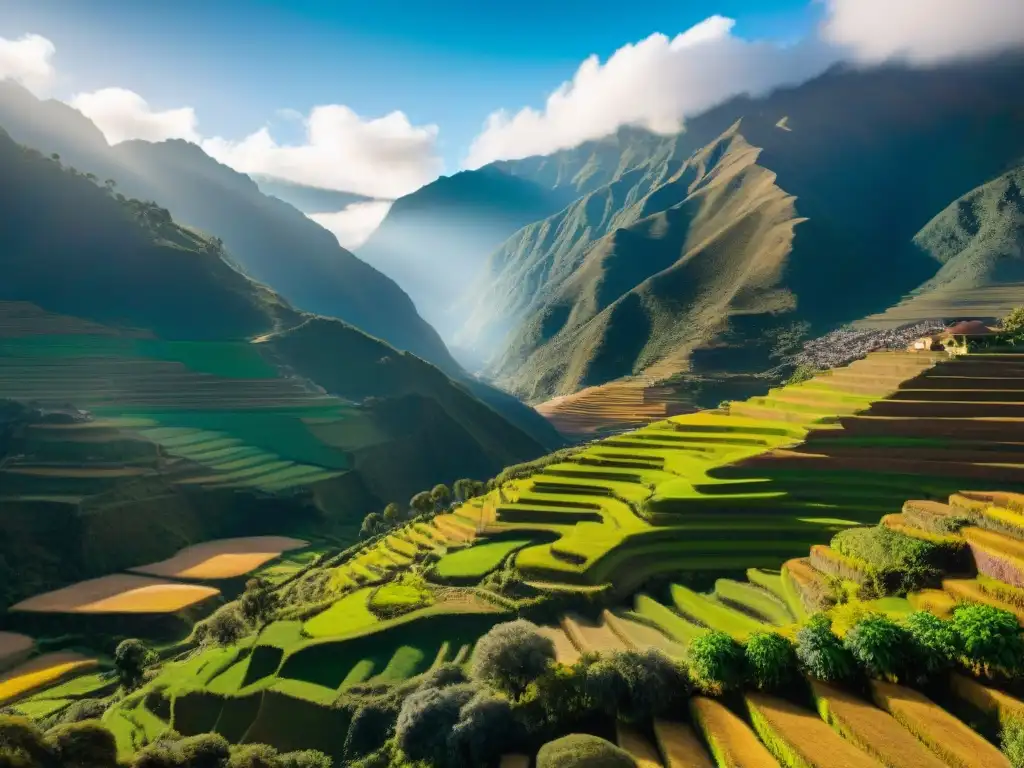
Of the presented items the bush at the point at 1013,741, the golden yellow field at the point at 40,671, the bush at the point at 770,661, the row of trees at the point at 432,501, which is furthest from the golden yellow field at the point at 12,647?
the bush at the point at 1013,741

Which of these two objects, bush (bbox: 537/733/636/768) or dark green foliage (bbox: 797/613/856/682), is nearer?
bush (bbox: 537/733/636/768)

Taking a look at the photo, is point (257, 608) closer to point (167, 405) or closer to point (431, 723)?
point (431, 723)

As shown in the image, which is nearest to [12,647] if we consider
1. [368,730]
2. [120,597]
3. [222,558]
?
[120,597]

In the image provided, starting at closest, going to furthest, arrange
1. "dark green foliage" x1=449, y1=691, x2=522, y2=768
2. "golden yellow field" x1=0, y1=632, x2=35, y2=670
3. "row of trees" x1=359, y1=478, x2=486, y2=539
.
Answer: "dark green foliage" x1=449, y1=691, x2=522, y2=768 < "golden yellow field" x1=0, y1=632, x2=35, y2=670 < "row of trees" x1=359, y1=478, x2=486, y2=539

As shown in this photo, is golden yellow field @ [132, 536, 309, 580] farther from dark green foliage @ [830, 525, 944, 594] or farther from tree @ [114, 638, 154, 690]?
dark green foliage @ [830, 525, 944, 594]

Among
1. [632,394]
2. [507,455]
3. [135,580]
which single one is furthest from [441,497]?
[632,394]

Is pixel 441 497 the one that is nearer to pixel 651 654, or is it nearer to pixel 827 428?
pixel 827 428

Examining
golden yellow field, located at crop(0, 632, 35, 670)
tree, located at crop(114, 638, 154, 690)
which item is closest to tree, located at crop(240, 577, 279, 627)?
tree, located at crop(114, 638, 154, 690)

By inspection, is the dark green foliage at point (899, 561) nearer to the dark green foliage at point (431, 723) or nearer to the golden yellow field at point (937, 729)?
the golden yellow field at point (937, 729)
